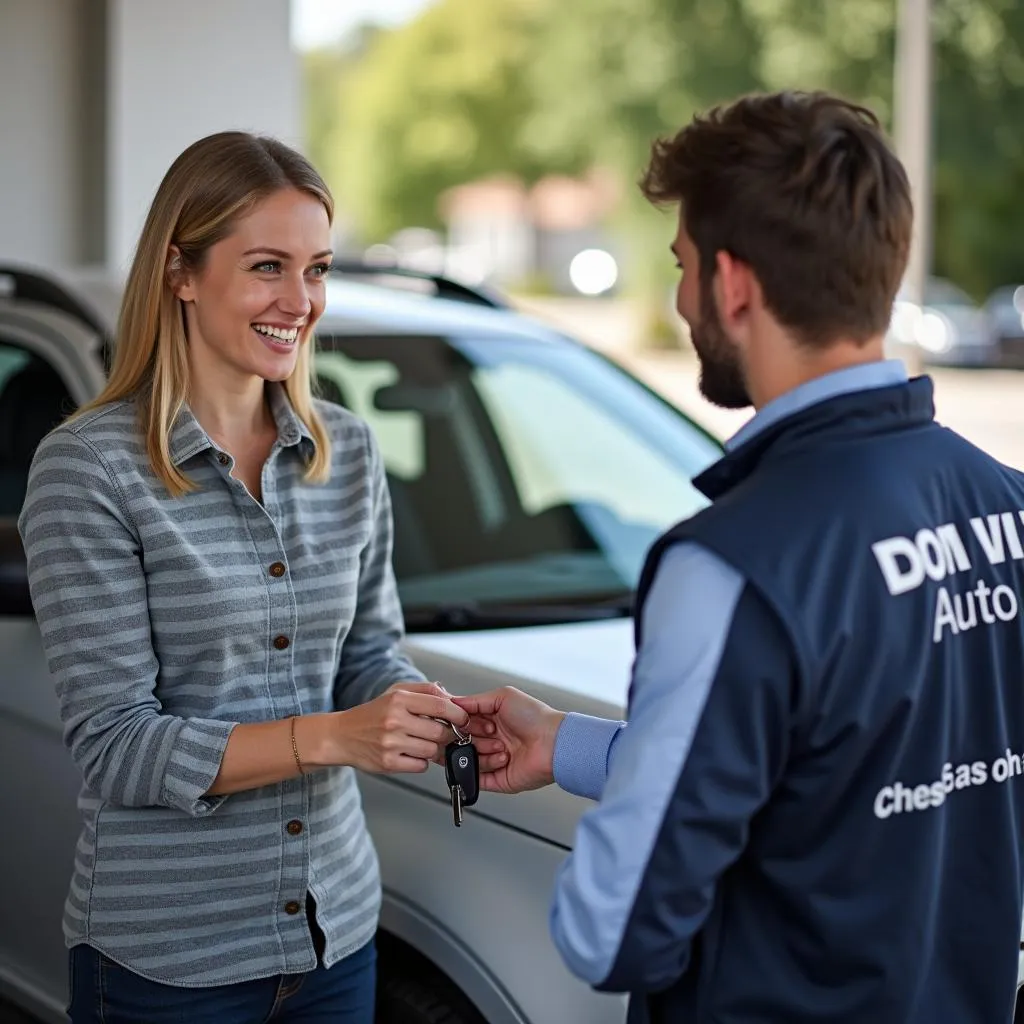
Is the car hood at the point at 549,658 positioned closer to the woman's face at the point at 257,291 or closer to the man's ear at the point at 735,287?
the woman's face at the point at 257,291

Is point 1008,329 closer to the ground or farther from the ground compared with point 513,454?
farther from the ground

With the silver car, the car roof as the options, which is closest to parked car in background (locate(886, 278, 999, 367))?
the silver car

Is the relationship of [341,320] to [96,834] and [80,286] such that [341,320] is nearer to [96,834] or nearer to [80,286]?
[80,286]

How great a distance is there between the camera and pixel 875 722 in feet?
5.50

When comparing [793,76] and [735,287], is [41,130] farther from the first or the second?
[793,76]

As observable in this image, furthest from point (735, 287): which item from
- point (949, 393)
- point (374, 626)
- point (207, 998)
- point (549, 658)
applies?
point (949, 393)

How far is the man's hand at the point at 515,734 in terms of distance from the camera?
7.20 ft

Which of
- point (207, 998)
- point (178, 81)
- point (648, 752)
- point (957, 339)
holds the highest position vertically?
point (957, 339)

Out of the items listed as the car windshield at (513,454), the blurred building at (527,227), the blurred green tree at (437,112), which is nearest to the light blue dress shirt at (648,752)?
the car windshield at (513,454)

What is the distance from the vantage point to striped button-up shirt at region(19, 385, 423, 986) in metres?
2.22

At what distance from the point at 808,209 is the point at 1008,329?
90.6ft

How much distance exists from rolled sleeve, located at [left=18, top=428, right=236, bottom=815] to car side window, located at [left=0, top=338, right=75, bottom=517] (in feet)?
5.20

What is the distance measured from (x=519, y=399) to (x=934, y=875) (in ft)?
8.22

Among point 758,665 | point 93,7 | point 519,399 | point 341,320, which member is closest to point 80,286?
point 341,320
